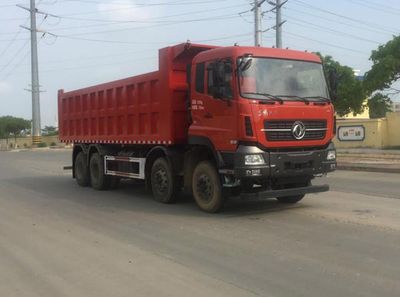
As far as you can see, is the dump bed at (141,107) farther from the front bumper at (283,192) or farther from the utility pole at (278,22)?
the utility pole at (278,22)

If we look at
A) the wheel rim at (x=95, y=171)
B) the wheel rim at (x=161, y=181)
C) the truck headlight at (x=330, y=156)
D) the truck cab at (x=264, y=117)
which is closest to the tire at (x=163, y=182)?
the wheel rim at (x=161, y=181)

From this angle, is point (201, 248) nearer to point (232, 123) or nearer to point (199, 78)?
point (232, 123)

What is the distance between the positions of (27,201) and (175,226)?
5.36 meters

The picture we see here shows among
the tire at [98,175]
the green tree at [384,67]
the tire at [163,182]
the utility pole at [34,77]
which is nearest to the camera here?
the tire at [163,182]

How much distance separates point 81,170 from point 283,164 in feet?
26.9

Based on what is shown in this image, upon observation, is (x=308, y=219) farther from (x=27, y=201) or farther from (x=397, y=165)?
(x=397, y=165)

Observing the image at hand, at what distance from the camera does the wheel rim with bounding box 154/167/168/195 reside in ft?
38.8

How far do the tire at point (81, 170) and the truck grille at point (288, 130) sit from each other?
304 inches

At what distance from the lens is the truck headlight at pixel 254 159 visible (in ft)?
31.0

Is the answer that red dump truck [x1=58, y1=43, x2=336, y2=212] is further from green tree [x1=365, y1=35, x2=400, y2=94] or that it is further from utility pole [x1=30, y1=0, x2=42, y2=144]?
utility pole [x1=30, y1=0, x2=42, y2=144]

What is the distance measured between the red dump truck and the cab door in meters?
0.02

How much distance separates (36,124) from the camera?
64688 mm

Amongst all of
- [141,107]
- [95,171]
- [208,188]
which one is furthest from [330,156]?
[95,171]

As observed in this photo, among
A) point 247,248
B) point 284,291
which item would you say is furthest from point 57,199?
point 284,291
